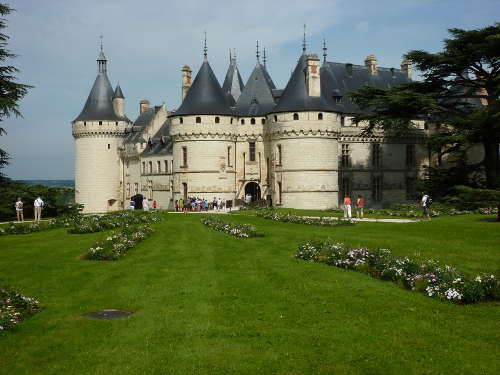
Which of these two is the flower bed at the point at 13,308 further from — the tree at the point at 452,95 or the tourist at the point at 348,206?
the tree at the point at 452,95

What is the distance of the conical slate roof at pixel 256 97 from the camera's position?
43.1 metres

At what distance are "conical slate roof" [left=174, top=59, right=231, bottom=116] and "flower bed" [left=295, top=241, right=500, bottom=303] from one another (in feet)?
83.9

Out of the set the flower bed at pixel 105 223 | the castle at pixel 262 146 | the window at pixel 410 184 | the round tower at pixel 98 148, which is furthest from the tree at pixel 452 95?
the round tower at pixel 98 148

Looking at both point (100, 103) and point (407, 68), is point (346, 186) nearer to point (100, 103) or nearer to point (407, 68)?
point (407, 68)

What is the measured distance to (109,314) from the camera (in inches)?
432

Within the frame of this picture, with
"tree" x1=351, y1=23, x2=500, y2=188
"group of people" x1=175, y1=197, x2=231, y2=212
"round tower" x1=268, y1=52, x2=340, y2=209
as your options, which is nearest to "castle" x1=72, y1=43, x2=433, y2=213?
"round tower" x1=268, y1=52, x2=340, y2=209

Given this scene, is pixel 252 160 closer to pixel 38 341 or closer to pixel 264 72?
pixel 264 72

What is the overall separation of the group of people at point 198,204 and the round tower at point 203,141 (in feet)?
→ 1.31

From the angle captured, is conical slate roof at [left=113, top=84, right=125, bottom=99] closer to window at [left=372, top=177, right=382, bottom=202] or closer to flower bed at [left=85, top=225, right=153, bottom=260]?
window at [left=372, top=177, right=382, bottom=202]

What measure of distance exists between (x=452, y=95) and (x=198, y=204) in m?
18.6

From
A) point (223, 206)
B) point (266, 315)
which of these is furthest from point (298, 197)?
point (266, 315)

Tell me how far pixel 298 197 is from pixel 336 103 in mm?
9494

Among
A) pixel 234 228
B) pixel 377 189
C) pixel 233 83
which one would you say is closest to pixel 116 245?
pixel 234 228

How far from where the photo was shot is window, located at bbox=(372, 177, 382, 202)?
47.0 meters
